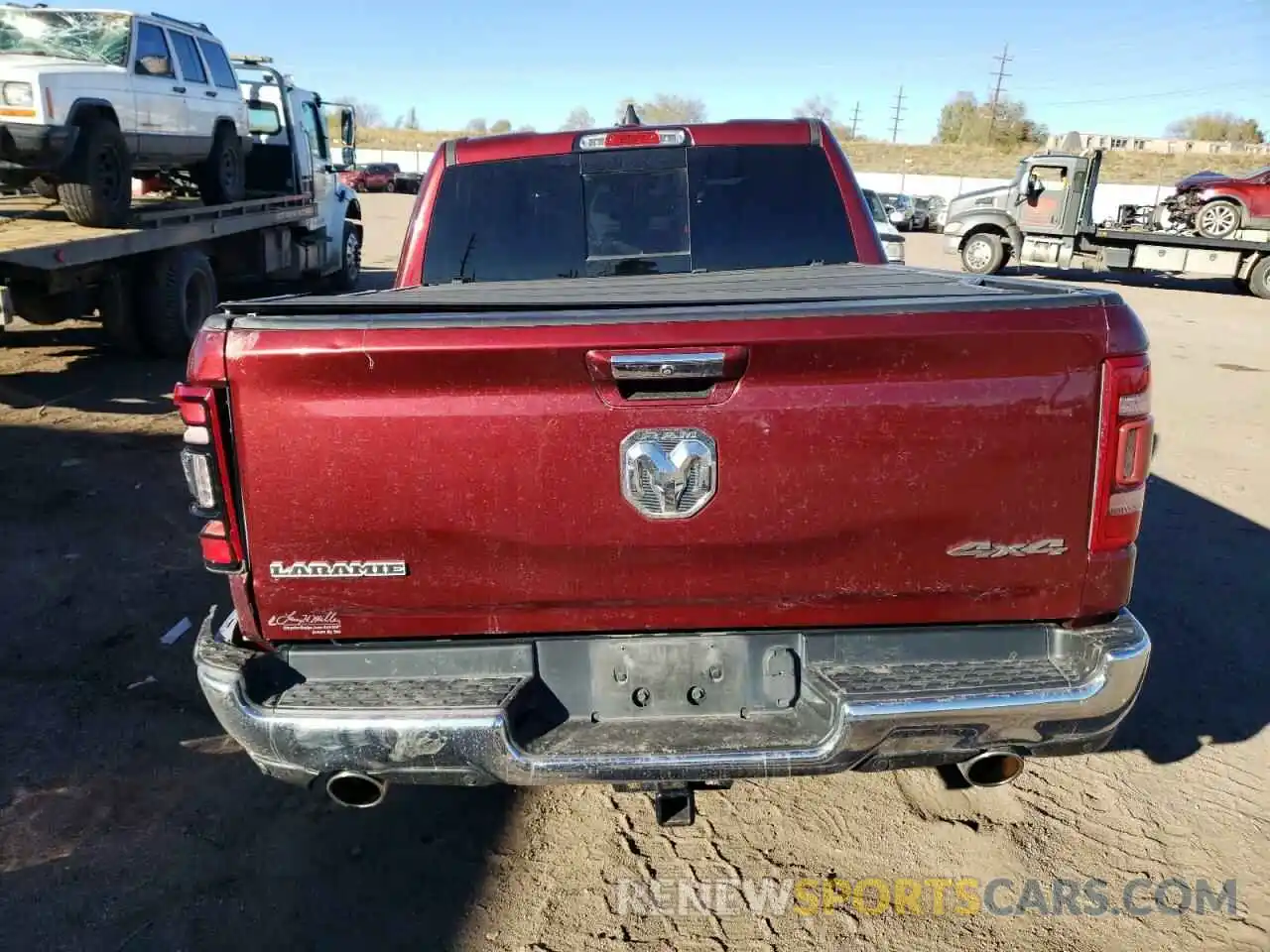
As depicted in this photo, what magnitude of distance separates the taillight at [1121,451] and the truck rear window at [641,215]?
81.8 inches

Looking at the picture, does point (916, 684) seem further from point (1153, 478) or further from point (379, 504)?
point (1153, 478)

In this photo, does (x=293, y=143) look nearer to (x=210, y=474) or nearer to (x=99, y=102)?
(x=99, y=102)

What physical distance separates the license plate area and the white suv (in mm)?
8086

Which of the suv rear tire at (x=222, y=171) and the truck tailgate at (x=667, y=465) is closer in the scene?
the truck tailgate at (x=667, y=465)

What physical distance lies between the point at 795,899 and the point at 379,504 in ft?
5.57

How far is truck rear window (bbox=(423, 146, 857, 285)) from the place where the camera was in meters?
4.18

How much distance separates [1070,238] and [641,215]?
1944cm

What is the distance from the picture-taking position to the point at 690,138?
4.20 meters

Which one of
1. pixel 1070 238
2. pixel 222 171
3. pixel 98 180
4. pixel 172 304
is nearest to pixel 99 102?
pixel 98 180

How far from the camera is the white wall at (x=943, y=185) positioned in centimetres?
3903

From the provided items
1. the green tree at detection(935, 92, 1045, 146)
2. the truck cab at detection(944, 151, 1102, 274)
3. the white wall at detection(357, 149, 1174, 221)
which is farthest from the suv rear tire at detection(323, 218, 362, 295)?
the green tree at detection(935, 92, 1045, 146)

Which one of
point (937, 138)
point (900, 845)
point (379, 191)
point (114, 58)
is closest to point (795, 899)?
point (900, 845)

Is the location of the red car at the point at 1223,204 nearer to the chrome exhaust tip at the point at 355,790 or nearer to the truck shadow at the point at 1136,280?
the truck shadow at the point at 1136,280

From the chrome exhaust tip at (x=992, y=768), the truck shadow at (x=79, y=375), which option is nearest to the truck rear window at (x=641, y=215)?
the chrome exhaust tip at (x=992, y=768)
